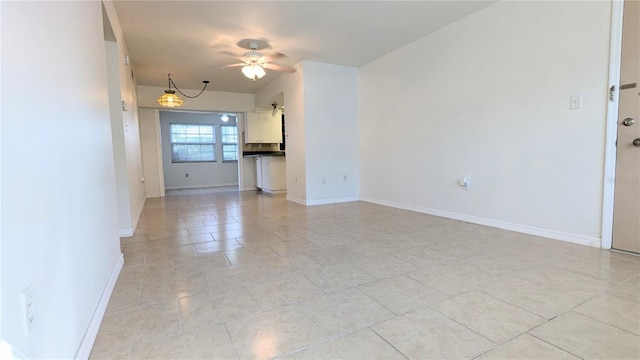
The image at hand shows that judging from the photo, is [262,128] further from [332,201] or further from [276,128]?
[332,201]

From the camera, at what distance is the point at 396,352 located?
1.30m

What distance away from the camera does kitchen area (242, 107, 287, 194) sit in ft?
23.4

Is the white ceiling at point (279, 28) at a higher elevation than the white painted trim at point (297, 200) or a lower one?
higher

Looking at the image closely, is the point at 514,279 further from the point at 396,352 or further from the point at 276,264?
the point at 276,264

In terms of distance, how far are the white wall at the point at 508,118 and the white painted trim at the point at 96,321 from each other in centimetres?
357

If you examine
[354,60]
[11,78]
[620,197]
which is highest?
[354,60]

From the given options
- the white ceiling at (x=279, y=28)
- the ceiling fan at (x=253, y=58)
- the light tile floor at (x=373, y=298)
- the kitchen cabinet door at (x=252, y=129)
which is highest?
the white ceiling at (x=279, y=28)

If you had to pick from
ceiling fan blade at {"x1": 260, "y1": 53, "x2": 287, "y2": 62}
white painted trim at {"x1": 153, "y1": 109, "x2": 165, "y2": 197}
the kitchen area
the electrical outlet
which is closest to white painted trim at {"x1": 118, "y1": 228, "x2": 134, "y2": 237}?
the electrical outlet

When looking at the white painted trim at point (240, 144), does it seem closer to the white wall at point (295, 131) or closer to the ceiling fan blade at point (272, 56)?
the white wall at point (295, 131)

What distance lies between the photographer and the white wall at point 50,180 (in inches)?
32.1

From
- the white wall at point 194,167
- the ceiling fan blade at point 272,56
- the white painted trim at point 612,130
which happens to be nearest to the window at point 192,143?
the white wall at point 194,167

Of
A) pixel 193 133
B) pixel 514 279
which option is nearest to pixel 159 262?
pixel 514 279

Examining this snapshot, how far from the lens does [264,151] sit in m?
8.25

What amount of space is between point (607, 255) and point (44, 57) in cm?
365
